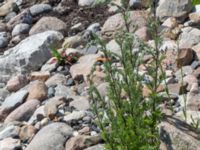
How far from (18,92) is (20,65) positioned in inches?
35.7

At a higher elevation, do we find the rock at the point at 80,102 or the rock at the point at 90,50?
the rock at the point at 80,102

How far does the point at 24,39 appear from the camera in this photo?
8828 millimetres

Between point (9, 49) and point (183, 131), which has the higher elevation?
point (183, 131)

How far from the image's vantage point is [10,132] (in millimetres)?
6359

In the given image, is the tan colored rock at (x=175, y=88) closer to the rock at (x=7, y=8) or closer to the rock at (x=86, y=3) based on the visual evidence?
the rock at (x=86, y=3)

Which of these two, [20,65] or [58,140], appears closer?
[58,140]

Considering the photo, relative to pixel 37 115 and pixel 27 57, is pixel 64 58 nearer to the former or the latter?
pixel 27 57

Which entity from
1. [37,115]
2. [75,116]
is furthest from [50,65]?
[75,116]

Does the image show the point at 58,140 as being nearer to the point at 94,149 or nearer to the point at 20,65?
the point at 94,149

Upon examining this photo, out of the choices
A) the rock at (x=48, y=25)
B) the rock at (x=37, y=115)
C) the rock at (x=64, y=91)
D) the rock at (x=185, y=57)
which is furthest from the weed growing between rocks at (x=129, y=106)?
the rock at (x=48, y=25)

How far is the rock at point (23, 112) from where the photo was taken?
6746 mm

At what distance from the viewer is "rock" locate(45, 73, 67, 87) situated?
742 centimetres

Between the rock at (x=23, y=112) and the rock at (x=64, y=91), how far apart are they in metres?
0.34

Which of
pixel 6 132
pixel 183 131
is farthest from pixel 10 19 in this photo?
pixel 183 131
